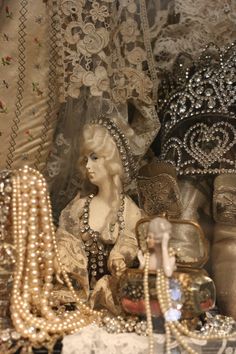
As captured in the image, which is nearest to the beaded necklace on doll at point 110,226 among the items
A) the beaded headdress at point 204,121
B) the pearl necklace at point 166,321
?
the beaded headdress at point 204,121

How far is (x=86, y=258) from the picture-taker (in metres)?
1.24

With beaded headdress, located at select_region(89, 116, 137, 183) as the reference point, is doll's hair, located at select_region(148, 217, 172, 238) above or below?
below

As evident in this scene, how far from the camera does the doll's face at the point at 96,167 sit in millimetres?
1245

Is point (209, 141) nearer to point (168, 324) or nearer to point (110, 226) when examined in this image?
point (110, 226)

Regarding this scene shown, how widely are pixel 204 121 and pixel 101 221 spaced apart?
1.01ft

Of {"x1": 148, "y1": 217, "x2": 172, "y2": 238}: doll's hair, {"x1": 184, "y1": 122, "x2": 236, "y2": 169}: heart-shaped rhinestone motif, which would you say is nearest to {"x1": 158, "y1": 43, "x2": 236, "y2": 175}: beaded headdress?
{"x1": 184, "y1": 122, "x2": 236, "y2": 169}: heart-shaped rhinestone motif

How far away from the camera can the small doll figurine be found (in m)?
1.04

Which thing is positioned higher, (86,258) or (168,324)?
(86,258)

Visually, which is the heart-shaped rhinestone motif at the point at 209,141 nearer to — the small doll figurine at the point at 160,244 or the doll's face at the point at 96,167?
the doll's face at the point at 96,167

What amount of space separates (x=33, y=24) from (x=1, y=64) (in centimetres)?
11

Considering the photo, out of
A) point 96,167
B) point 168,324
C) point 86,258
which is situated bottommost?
point 168,324

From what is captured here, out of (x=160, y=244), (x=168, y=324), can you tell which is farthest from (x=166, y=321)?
(x=160, y=244)

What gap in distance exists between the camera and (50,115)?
1.35 m

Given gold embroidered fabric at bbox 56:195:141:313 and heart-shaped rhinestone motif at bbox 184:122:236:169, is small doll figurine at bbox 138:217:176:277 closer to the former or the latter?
gold embroidered fabric at bbox 56:195:141:313
